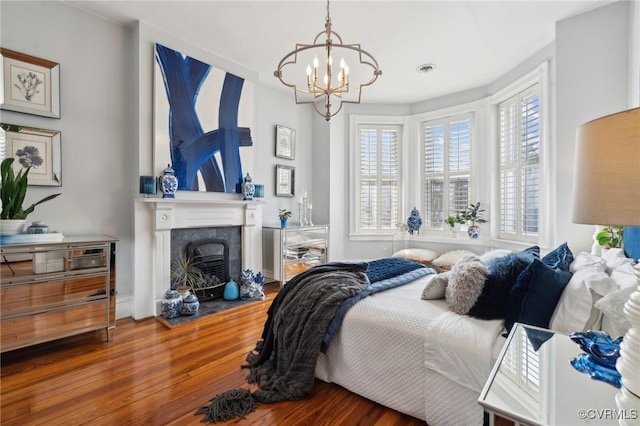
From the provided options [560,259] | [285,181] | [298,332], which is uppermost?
[285,181]

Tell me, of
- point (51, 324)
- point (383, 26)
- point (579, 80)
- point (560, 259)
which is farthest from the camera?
point (383, 26)

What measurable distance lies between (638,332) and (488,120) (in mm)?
4112

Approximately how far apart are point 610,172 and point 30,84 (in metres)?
3.72

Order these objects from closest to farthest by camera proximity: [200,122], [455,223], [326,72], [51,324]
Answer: [326,72]
[51,324]
[200,122]
[455,223]

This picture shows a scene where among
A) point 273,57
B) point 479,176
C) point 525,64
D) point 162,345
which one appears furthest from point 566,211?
point 162,345

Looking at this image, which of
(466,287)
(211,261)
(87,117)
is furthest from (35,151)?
(466,287)

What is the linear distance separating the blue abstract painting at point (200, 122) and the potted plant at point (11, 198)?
105 centimetres

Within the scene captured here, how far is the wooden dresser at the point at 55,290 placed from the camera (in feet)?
6.61

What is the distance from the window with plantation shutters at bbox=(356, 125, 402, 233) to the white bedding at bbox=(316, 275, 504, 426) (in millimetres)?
3146

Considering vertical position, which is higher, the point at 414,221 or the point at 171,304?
the point at 414,221

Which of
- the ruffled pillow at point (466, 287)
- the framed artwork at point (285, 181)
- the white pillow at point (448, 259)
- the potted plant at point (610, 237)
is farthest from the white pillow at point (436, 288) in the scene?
the framed artwork at point (285, 181)

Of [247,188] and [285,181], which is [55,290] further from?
[285,181]

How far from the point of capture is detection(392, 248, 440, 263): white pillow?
13.8ft

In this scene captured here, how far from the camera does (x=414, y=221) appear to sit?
4.70 meters
